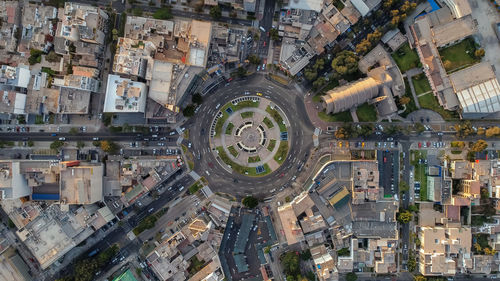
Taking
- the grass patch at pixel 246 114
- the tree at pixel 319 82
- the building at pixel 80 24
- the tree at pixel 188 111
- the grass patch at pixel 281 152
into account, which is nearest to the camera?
the building at pixel 80 24

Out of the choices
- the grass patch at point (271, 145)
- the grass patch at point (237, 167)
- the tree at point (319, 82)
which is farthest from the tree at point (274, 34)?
the grass patch at point (237, 167)

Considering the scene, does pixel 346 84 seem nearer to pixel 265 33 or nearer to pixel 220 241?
pixel 265 33

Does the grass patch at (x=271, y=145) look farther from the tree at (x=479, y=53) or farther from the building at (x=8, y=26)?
the building at (x=8, y=26)

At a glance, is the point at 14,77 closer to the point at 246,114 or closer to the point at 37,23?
the point at 37,23

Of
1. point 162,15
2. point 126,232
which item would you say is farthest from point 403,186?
point 162,15

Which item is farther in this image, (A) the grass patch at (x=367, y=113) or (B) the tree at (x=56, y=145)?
(A) the grass patch at (x=367, y=113)
